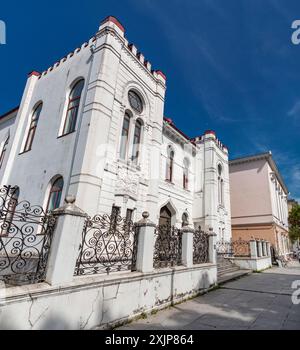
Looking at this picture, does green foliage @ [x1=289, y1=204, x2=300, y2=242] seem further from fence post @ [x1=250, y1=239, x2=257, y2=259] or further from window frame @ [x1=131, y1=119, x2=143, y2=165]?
window frame @ [x1=131, y1=119, x2=143, y2=165]

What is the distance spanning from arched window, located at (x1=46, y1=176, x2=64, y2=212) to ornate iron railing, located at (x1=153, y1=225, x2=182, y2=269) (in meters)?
4.92

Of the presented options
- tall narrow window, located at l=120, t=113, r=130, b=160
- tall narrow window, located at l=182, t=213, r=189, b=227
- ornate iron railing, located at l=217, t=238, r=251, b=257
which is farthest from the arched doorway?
tall narrow window, located at l=120, t=113, r=130, b=160

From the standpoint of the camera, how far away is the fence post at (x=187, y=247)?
712 centimetres

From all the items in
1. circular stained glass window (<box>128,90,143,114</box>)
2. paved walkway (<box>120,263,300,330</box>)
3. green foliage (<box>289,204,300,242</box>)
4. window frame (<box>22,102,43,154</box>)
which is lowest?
paved walkway (<box>120,263,300,330</box>)

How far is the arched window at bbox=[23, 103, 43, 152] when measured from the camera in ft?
40.8

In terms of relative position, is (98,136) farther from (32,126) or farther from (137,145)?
(32,126)

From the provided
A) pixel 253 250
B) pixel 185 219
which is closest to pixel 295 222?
pixel 253 250

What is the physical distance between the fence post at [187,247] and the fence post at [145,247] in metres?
1.85

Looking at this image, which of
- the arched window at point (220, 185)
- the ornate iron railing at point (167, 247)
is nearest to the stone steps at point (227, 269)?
the ornate iron railing at point (167, 247)

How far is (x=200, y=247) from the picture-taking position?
8.38 metres

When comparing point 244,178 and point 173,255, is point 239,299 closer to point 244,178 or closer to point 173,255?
point 173,255

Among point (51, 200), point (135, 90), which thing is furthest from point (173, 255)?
point (135, 90)

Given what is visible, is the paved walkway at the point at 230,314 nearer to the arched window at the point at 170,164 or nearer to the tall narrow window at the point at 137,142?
the tall narrow window at the point at 137,142

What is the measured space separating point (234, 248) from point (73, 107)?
1569cm
